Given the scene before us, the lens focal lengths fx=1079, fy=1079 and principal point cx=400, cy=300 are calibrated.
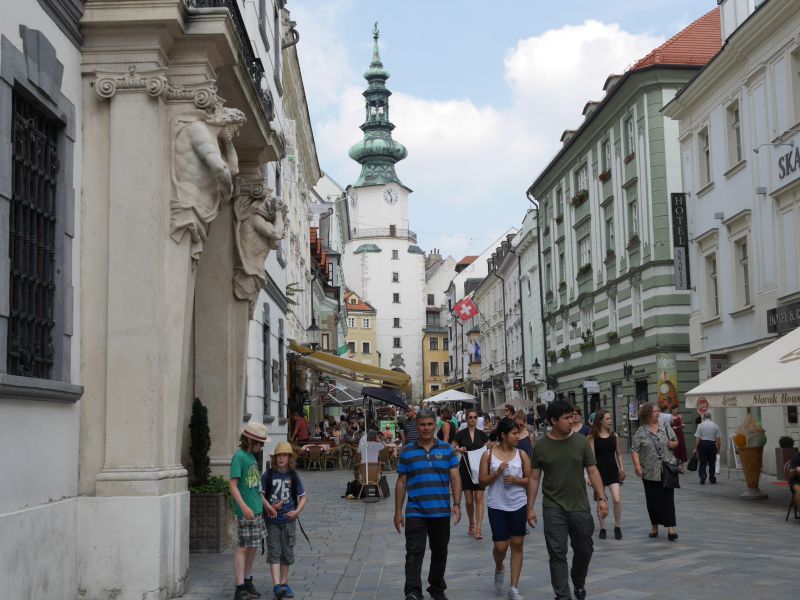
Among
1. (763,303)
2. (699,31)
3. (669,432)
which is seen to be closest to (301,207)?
(699,31)

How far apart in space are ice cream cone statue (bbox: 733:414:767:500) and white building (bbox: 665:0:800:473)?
387cm

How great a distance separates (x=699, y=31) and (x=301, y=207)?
15457mm

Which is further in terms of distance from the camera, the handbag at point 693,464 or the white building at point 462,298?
the white building at point 462,298

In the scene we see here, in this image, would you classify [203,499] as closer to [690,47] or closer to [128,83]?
[128,83]

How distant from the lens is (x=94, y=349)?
366 inches

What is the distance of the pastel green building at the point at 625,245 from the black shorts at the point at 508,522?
20469mm

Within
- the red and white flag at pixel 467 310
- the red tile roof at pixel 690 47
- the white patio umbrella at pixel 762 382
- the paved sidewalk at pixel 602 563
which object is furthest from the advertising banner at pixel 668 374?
the red and white flag at pixel 467 310

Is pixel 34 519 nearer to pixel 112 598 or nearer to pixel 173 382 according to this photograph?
pixel 112 598

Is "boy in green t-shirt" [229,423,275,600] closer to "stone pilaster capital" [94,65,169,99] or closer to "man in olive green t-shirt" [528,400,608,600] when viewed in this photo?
"man in olive green t-shirt" [528,400,608,600]

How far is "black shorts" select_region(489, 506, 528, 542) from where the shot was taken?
9594mm

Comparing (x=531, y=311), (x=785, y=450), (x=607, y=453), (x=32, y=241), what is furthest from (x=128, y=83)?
(x=531, y=311)

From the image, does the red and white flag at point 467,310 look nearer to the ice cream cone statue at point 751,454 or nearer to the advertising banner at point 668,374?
the advertising banner at point 668,374

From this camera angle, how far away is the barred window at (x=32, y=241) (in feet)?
26.7

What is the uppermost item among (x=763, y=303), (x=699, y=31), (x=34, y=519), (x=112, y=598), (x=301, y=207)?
(x=699, y=31)
